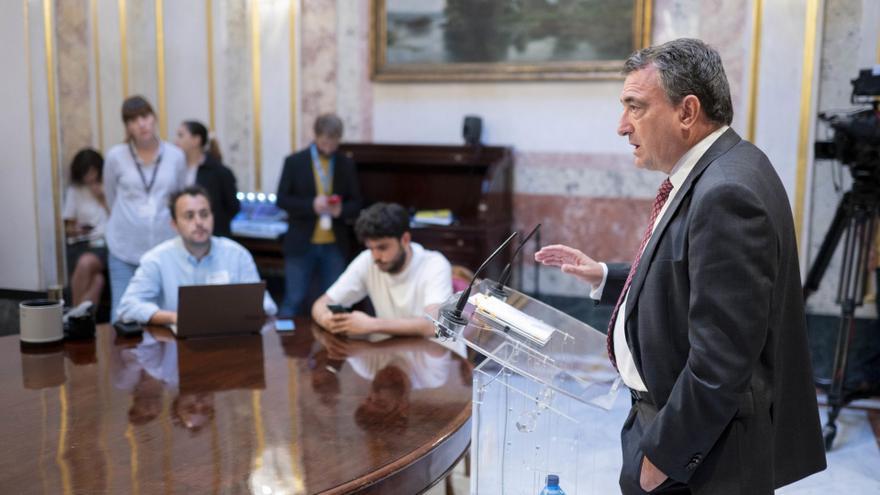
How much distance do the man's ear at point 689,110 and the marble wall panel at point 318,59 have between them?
4.89 meters

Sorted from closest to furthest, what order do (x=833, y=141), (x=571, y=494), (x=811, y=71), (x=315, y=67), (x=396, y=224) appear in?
(x=571, y=494) < (x=396, y=224) < (x=833, y=141) < (x=811, y=71) < (x=315, y=67)

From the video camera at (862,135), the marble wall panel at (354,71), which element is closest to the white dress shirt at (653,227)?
the video camera at (862,135)

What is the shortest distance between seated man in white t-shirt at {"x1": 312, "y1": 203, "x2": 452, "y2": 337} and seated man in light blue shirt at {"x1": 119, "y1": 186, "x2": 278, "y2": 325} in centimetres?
32

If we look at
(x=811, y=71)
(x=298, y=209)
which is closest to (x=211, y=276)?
(x=298, y=209)

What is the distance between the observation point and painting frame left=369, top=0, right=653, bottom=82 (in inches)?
218

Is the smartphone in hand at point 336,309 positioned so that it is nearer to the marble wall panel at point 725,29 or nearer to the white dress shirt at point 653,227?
the white dress shirt at point 653,227

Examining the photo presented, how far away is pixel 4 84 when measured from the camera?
551 centimetres

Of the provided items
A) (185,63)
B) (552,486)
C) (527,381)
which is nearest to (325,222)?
(185,63)

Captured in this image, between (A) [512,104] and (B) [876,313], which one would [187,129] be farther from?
(B) [876,313]

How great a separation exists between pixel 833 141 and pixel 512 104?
2.18 meters

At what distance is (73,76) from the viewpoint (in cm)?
636

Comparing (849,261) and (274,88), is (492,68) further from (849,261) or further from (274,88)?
(849,261)

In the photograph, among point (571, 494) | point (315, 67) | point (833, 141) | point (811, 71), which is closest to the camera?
point (571, 494)

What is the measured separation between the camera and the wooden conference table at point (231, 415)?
1890mm
